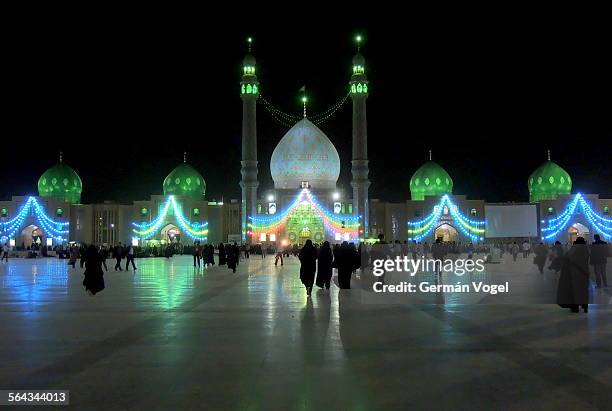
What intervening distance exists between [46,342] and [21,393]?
95.3 inches

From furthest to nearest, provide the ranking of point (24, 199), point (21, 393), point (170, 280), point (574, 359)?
point (24, 199)
point (170, 280)
point (574, 359)
point (21, 393)

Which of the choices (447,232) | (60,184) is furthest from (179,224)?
(447,232)

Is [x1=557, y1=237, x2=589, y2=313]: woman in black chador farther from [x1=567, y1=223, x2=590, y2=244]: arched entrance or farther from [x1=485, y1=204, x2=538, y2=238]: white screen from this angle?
[x1=567, y1=223, x2=590, y2=244]: arched entrance

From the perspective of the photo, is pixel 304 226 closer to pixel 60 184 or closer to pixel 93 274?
pixel 60 184

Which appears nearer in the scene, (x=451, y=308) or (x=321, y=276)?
(x=451, y=308)

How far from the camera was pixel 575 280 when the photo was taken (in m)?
10.2

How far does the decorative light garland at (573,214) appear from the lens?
5472 cm

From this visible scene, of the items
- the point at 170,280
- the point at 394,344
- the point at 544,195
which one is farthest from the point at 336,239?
the point at 394,344

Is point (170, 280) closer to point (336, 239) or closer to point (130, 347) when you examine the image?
point (130, 347)

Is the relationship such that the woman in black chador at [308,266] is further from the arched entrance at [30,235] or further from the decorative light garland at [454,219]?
the arched entrance at [30,235]

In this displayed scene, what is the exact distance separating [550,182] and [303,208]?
21.9 meters

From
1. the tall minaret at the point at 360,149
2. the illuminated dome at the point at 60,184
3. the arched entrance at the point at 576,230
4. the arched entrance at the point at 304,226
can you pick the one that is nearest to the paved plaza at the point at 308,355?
the tall minaret at the point at 360,149

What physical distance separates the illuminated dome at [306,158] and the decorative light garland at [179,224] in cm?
837

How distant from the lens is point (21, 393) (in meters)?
4.75
